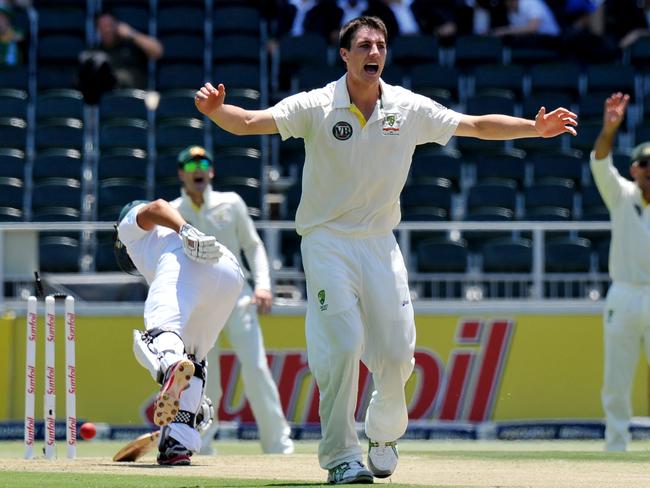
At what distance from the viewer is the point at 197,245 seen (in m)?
9.08

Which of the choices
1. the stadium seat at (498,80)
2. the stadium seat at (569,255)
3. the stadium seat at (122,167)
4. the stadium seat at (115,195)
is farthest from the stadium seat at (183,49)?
the stadium seat at (569,255)

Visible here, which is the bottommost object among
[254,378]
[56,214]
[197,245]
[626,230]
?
[254,378]

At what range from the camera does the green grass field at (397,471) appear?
798 cm

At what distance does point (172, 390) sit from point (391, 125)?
181 centimetres

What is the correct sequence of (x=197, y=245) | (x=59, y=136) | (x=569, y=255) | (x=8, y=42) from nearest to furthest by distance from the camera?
(x=197, y=245) → (x=569, y=255) → (x=59, y=136) → (x=8, y=42)

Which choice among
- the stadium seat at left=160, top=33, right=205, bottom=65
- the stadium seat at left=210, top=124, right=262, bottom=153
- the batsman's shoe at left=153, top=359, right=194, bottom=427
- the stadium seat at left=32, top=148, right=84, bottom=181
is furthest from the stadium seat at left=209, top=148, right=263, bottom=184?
the batsman's shoe at left=153, top=359, right=194, bottom=427

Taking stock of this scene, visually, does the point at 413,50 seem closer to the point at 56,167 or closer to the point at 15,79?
the point at 56,167

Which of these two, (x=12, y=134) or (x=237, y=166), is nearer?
(x=237, y=166)

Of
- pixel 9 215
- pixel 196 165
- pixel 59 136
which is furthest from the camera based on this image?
pixel 59 136

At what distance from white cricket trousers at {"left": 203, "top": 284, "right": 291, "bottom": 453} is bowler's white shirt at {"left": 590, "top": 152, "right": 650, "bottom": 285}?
114 inches

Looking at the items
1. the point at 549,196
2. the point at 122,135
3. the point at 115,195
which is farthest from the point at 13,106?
the point at 549,196

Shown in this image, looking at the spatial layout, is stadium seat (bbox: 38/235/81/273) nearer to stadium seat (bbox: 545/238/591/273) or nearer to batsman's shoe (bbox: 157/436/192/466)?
stadium seat (bbox: 545/238/591/273)

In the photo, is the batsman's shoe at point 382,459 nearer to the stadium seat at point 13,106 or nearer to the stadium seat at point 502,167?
the stadium seat at point 502,167

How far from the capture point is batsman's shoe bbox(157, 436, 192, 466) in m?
9.23
